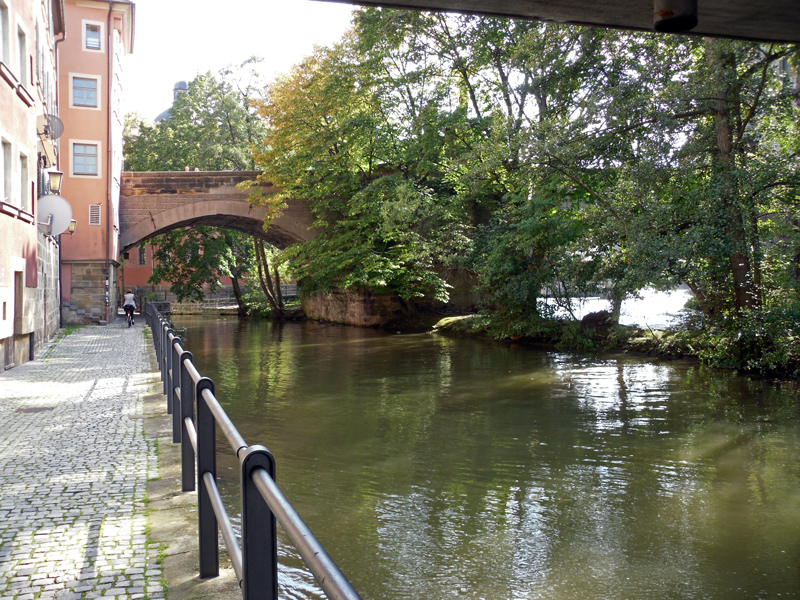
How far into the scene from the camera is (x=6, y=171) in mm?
11406

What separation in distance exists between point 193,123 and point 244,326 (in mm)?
10522

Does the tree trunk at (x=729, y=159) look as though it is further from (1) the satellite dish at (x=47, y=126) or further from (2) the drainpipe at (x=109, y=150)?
(2) the drainpipe at (x=109, y=150)

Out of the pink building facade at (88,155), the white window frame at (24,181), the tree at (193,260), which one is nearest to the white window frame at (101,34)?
the pink building facade at (88,155)

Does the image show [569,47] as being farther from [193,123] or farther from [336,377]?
[193,123]

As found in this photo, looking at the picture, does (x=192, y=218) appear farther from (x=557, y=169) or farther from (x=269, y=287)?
(x=557, y=169)

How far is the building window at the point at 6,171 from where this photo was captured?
1114cm

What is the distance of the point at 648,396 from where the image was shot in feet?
32.5

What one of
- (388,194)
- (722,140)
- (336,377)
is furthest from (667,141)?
(388,194)

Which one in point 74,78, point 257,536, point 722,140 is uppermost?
point 74,78

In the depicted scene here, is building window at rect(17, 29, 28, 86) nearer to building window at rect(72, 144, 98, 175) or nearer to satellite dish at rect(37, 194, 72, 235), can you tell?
satellite dish at rect(37, 194, 72, 235)

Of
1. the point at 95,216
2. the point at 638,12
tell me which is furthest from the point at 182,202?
the point at 638,12

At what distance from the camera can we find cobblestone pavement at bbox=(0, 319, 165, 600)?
296 cm

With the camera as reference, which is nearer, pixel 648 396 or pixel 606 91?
pixel 648 396

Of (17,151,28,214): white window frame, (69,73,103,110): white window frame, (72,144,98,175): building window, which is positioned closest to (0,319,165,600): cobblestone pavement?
(17,151,28,214): white window frame
